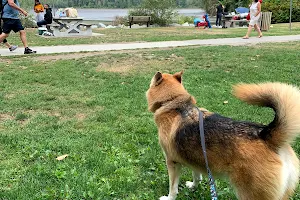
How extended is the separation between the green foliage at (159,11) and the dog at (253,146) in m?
26.4

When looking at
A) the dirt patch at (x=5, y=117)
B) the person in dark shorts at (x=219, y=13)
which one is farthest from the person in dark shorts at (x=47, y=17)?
the person in dark shorts at (x=219, y=13)

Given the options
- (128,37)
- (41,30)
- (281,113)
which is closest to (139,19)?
(41,30)

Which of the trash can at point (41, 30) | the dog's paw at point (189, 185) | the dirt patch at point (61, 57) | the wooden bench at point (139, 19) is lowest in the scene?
the dog's paw at point (189, 185)

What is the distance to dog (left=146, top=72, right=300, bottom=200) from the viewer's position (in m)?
2.56

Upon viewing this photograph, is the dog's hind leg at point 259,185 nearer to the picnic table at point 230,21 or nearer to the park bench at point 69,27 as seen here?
the park bench at point 69,27

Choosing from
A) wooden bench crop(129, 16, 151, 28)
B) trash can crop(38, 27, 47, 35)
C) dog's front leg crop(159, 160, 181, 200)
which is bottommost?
dog's front leg crop(159, 160, 181, 200)

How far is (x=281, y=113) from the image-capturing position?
262cm

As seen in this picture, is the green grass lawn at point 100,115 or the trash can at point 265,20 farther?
the trash can at point 265,20

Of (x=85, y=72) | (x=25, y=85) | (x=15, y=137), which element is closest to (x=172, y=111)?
(x=15, y=137)

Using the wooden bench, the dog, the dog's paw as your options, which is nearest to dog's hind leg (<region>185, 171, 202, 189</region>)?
the dog's paw

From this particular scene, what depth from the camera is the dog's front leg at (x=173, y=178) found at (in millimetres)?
3336

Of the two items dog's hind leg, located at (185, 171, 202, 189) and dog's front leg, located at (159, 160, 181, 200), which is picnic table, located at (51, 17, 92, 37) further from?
dog's front leg, located at (159, 160, 181, 200)

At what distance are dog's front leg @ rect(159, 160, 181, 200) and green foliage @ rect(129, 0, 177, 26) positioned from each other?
85.8ft

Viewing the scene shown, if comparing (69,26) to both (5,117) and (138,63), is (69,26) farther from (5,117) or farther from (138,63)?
(5,117)
